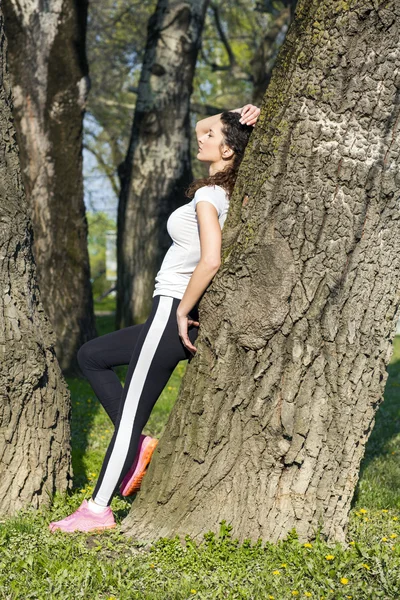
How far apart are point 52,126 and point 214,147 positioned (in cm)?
553

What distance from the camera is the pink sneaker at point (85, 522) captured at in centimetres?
391

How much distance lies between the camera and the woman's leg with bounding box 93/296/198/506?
151 inches

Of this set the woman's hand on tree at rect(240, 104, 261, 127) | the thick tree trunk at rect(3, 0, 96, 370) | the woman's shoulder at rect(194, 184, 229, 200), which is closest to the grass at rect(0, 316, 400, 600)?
the woman's shoulder at rect(194, 184, 229, 200)

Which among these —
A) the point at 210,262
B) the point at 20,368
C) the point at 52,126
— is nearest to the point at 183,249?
the point at 210,262

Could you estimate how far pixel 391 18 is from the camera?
3.27 metres

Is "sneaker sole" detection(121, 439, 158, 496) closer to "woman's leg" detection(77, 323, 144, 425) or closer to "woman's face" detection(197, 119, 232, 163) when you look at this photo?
"woman's leg" detection(77, 323, 144, 425)

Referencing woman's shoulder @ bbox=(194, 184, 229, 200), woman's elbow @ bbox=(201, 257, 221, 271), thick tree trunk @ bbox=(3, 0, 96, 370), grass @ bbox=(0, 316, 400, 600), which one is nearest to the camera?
grass @ bbox=(0, 316, 400, 600)

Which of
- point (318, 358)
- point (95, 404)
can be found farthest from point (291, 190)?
point (95, 404)

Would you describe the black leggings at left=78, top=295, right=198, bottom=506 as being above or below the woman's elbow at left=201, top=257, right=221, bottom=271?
below

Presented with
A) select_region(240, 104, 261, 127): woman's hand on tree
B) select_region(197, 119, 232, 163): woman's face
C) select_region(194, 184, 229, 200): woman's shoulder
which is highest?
select_region(240, 104, 261, 127): woman's hand on tree

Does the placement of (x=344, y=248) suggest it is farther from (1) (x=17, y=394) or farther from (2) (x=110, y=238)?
(2) (x=110, y=238)

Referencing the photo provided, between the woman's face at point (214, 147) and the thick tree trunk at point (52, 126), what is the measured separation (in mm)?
5276

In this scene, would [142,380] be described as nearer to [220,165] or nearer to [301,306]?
[301,306]

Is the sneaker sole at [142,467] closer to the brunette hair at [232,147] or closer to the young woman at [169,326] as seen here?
the young woman at [169,326]
